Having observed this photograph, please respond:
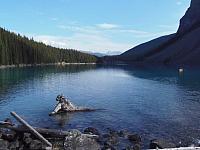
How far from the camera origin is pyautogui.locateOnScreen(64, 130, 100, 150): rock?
37.4 meters

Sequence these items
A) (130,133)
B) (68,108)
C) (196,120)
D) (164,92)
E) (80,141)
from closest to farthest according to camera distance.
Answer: (80,141) → (130,133) → (196,120) → (68,108) → (164,92)

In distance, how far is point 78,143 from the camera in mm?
37562

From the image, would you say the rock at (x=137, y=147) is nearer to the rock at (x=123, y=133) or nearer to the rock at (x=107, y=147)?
the rock at (x=107, y=147)

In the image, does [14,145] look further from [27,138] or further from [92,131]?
[92,131]

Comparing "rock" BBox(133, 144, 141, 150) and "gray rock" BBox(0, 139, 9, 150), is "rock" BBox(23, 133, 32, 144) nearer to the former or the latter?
"gray rock" BBox(0, 139, 9, 150)

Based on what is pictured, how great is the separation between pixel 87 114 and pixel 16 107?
1651cm

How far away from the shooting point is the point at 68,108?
6412 cm

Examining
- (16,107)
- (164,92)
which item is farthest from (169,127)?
(164,92)

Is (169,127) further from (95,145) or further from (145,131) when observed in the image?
(95,145)

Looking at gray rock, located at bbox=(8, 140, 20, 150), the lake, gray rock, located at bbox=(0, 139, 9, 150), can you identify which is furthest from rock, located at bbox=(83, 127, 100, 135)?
gray rock, located at bbox=(0, 139, 9, 150)

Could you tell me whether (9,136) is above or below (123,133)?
above

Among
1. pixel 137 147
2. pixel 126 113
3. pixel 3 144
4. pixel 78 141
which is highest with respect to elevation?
pixel 78 141

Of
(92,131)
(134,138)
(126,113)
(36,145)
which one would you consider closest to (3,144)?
(36,145)

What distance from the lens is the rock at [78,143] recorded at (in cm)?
3741
